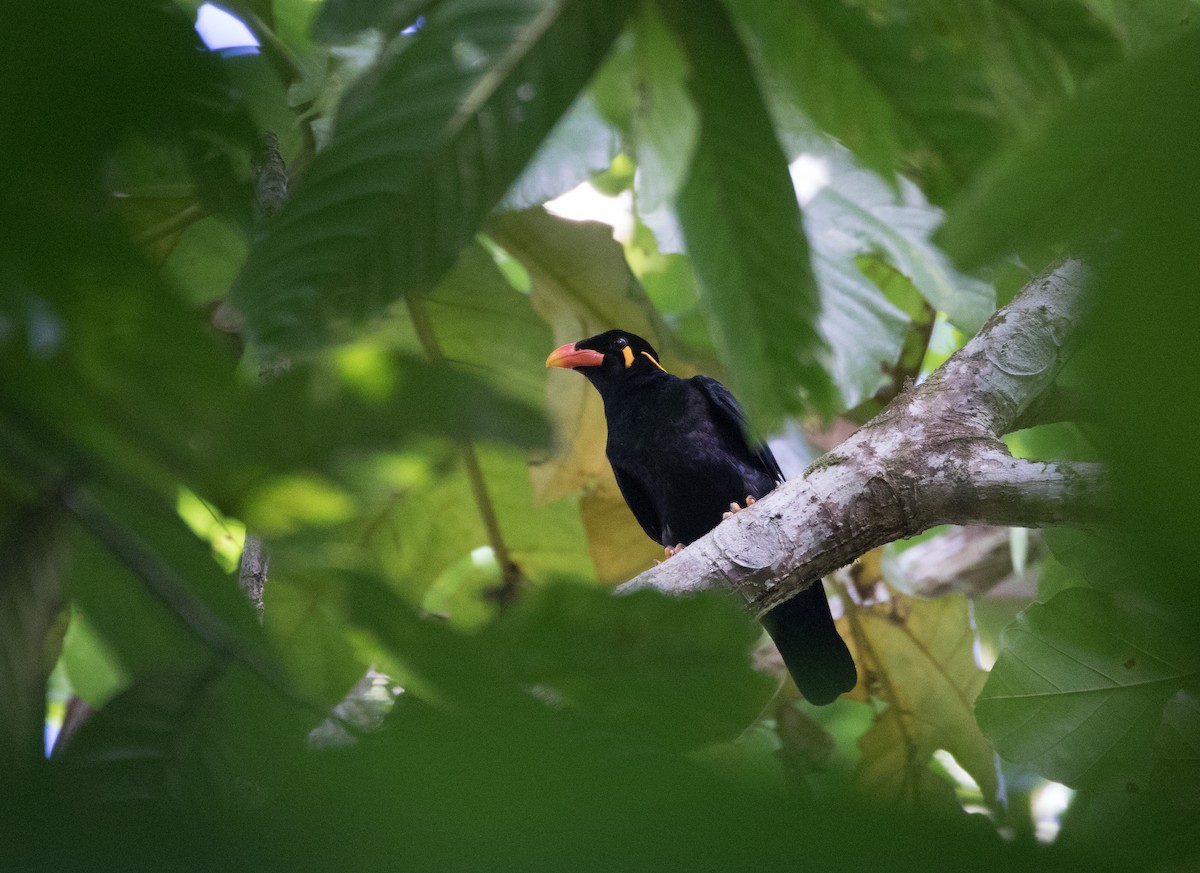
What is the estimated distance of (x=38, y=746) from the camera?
48 cm

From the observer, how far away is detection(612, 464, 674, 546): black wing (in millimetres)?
4543

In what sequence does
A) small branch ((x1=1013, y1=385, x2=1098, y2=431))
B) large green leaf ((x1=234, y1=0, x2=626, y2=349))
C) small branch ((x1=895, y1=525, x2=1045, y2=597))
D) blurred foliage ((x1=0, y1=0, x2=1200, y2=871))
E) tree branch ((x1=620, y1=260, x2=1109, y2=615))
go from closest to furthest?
blurred foliage ((x1=0, y1=0, x2=1200, y2=871)) → large green leaf ((x1=234, y1=0, x2=626, y2=349)) → tree branch ((x1=620, y1=260, x2=1109, y2=615)) → small branch ((x1=1013, y1=385, x2=1098, y2=431)) → small branch ((x1=895, y1=525, x2=1045, y2=597))

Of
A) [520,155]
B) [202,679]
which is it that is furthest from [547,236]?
[202,679]

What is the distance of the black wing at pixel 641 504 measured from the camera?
179 inches

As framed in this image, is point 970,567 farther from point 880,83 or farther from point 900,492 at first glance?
point 880,83

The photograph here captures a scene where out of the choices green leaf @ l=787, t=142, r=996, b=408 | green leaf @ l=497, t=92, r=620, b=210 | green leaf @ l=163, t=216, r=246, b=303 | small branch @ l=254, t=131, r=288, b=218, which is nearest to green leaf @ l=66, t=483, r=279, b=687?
small branch @ l=254, t=131, r=288, b=218

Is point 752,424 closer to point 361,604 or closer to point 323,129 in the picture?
point 361,604

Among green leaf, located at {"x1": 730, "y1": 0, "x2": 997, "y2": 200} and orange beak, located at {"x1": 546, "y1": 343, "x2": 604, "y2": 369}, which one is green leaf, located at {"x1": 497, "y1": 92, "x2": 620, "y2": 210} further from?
orange beak, located at {"x1": 546, "y1": 343, "x2": 604, "y2": 369}

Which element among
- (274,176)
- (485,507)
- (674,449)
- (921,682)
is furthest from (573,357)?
(274,176)

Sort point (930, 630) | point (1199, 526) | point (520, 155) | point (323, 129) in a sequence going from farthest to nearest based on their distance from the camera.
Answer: point (930, 630)
point (323, 129)
point (520, 155)
point (1199, 526)

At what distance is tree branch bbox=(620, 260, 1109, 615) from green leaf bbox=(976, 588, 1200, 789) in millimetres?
286

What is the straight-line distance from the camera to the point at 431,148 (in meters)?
0.78

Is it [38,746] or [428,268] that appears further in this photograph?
[428,268]

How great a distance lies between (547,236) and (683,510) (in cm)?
148
